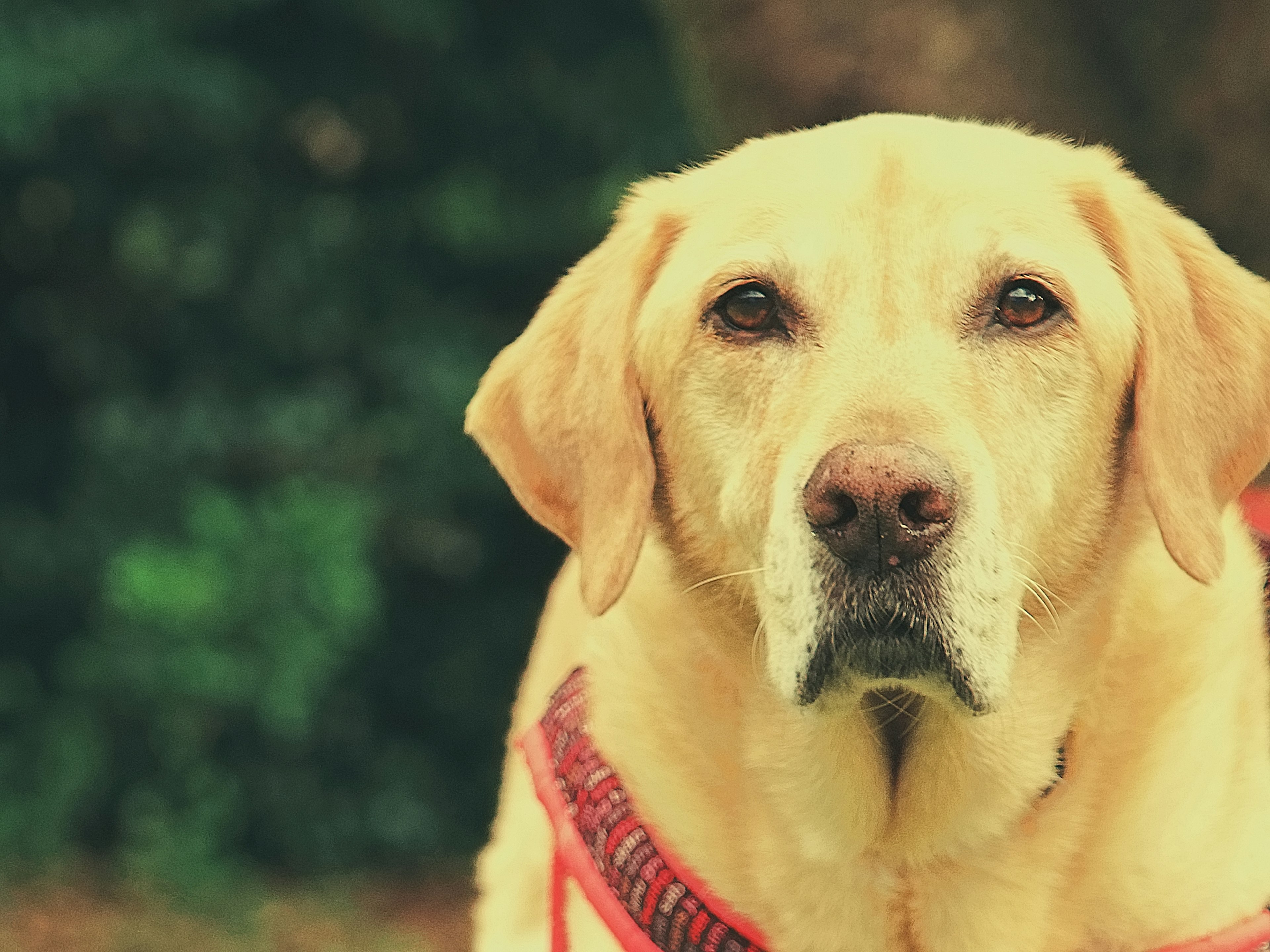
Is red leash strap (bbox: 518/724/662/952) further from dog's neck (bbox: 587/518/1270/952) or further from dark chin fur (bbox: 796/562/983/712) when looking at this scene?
dark chin fur (bbox: 796/562/983/712)

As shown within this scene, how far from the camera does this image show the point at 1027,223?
2508mm

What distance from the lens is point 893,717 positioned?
2594mm

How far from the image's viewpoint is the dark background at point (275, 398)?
5141 mm

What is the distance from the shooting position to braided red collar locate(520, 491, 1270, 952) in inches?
100

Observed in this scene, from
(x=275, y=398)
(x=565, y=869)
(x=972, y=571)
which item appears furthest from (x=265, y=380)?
(x=972, y=571)

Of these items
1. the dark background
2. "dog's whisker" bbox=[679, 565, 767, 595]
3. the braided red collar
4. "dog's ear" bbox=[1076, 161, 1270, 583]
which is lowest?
the braided red collar

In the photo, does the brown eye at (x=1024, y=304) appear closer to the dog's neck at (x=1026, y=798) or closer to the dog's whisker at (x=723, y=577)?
the dog's neck at (x=1026, y=798)

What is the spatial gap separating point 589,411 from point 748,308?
0.34m

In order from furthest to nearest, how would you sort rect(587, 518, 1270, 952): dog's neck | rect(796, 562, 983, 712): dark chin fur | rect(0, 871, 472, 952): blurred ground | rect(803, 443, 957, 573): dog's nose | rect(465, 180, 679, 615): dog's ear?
rect(0, 871, 472, 952): blurred ground < rect(465, 180, 679, 615): dog's ear < rect(587, 518, 1270, 952): dog's neck < rect(796, 562, 983, 712): dark chin fur < rect(803, 443, 957, 573): dog's nose

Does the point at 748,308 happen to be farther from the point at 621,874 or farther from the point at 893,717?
the point at 621,874

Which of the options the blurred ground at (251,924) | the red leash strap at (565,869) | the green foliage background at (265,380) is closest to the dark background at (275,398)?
the green foliage background at (265,380)

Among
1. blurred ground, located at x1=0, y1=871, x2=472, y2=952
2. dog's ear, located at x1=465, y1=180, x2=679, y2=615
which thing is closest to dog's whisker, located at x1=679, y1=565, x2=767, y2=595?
dog's ear, located at x1=465, y1=180, x2=679, y2=615

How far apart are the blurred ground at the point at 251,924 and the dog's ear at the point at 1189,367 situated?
146 inches

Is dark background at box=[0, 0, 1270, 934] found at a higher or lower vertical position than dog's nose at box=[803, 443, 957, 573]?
higher
